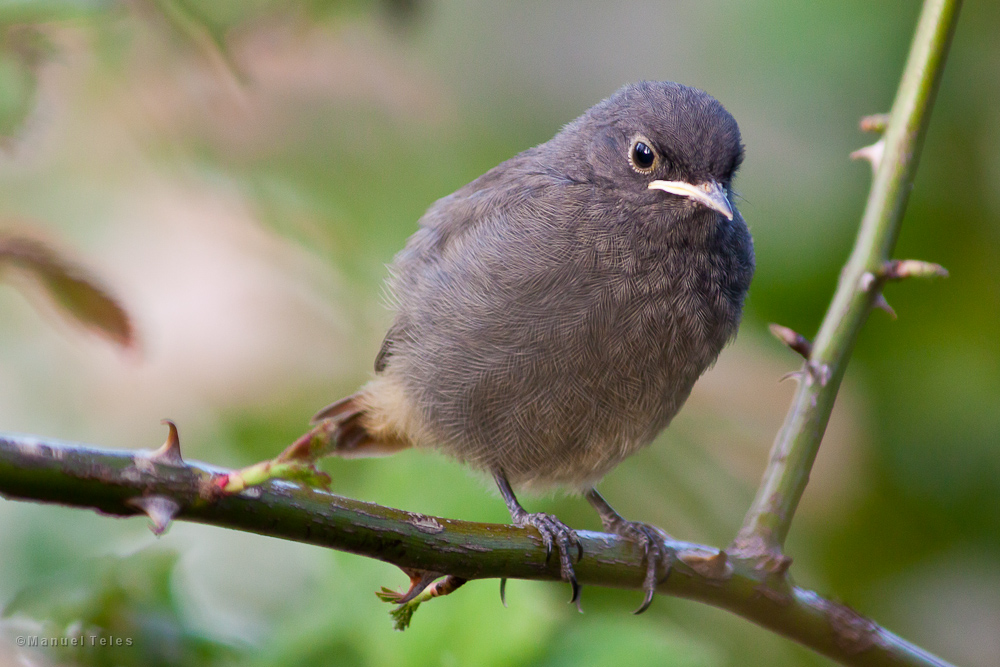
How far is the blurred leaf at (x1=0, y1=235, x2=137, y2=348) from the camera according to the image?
147 centimetres

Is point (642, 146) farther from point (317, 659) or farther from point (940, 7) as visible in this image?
point (317, 659)

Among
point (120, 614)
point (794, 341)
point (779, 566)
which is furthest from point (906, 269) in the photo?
point (120, 614)

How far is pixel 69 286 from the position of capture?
4.95 ft

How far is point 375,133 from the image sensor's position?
151 inches

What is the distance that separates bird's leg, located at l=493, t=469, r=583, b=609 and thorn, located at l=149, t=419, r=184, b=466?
815 mm

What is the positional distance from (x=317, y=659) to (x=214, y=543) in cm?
148

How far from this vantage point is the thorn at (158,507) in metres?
1.23

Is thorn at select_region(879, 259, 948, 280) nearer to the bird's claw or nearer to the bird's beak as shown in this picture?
the bird's beak

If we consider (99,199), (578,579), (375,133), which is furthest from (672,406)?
(99,199)

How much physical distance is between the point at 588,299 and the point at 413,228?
0.97 meters

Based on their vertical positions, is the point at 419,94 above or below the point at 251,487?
above

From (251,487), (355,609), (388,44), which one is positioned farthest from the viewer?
(388,44)

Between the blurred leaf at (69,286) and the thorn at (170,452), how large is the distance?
305 millimetres

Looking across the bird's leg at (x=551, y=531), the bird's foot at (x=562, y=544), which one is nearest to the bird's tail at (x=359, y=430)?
the bird's leg at (x=551, y=531)
